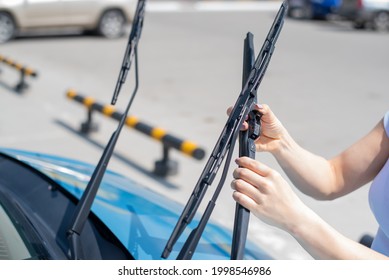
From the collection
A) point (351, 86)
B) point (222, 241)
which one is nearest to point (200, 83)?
point (351, 86)

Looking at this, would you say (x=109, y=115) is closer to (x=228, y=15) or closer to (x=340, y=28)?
(x=340, y=28)

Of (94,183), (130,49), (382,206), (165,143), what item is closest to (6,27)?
(165,143)

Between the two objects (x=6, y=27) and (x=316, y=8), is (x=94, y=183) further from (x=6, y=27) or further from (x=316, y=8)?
(x=316, y=8)

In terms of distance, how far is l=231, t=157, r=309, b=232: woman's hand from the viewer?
151 centimetres

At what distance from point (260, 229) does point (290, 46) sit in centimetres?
1005

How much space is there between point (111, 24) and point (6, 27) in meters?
2.60

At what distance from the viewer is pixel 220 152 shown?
5.25 feet

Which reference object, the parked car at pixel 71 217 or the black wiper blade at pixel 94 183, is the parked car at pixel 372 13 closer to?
the parked car at pixel 71 217

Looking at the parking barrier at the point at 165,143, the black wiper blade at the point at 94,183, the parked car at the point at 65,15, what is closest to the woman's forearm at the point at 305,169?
the black wiper blade at the point at 94,183

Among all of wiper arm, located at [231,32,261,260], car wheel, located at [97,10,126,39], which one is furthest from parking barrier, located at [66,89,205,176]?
car wheel, located at [97,10,126,39]

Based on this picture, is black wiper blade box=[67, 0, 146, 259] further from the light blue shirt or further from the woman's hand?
the light blue shirt

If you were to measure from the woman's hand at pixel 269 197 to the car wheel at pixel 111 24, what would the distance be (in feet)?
46.7

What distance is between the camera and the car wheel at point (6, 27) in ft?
46.0

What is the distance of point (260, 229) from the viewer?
4.72 meters
